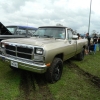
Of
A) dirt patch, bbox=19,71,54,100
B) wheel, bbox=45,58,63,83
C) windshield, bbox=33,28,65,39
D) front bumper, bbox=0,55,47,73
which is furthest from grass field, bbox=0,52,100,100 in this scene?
windshield, bbox=33,28,65,39

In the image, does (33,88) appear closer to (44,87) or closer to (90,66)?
(44,87)

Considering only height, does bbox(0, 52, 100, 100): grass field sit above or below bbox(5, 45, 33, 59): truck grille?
below

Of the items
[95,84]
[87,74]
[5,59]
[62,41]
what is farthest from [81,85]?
[5,59]

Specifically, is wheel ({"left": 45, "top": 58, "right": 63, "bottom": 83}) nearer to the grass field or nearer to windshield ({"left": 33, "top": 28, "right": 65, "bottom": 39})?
the grass field

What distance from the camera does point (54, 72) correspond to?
13.9 ft

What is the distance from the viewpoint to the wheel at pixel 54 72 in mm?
4039

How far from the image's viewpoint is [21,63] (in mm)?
3805

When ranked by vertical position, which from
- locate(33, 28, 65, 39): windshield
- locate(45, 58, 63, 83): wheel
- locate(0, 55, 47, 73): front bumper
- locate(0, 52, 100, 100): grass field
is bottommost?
locate(0, 52, 100, 100): grass field

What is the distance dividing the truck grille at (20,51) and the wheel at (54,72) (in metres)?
0.74

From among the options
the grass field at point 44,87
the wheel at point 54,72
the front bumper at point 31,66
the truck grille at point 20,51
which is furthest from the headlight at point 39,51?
the grass field at point 44,87

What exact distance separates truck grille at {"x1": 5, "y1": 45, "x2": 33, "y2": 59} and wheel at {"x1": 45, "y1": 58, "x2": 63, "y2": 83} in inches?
29.2

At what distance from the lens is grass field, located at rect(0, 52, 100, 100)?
11.4ft

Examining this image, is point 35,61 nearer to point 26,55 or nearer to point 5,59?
point 26,55

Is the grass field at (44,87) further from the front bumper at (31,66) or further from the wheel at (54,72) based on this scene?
the front bumper at (31,66)
